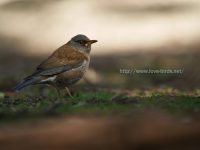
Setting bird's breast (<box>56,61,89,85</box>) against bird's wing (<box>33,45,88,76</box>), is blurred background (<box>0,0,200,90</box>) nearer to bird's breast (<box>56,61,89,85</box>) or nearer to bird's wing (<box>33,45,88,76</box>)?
bird's wing (<box>33,45,88,76</box>)

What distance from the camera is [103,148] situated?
619 centimetres

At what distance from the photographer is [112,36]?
50.5ft

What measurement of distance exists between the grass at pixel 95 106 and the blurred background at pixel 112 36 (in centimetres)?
287

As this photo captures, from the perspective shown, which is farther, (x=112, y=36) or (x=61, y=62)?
(x=112, y=36)

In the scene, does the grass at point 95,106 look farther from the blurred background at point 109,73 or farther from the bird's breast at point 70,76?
the bird's breast at point 70,76

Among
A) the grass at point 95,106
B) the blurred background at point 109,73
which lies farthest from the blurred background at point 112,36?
the grass at point 95,106

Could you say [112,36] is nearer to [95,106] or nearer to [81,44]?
[81,44]

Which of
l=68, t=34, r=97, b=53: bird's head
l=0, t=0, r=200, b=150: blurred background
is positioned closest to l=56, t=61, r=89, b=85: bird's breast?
l=0, t=0, r=200, b=150: blurred background

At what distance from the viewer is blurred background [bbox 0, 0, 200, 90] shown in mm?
13242

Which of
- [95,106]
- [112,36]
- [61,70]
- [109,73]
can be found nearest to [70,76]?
[61,70]

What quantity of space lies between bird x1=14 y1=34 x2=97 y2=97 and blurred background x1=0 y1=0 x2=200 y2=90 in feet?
5.22

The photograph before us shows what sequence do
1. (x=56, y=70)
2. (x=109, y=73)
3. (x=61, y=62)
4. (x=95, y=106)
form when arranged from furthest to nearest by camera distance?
(x=109, y=73), (x=61, y=62), (x=56, y=70), (x=95, y=106)

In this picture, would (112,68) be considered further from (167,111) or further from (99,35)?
(167,111)

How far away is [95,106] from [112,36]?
7.18m
